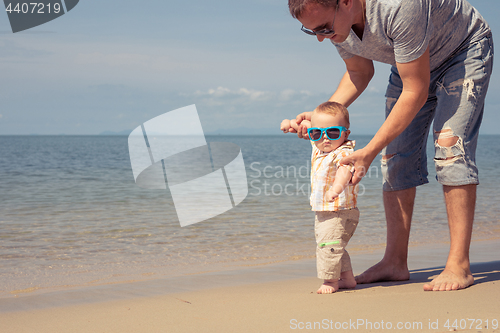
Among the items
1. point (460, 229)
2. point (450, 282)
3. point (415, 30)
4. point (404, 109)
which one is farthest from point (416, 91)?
point (450, 282)

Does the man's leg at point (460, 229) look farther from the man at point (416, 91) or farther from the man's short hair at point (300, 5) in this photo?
the man's short hair at point (300, 5)

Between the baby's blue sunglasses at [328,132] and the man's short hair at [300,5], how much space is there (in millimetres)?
549

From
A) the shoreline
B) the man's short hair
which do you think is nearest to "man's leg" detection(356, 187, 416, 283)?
the shoreline

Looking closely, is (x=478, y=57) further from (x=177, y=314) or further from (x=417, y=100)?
(x=177, y=314)

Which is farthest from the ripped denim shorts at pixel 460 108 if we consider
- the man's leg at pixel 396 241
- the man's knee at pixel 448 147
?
the man's leg at pixel 396 241

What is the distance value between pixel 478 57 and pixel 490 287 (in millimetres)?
1140

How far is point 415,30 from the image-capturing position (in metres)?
1.84

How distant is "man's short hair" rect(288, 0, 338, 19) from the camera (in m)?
1.81

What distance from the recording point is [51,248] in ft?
12.0

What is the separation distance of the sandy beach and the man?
9.7 inches

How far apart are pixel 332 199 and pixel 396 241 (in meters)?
0.73

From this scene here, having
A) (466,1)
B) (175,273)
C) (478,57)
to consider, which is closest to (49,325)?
(175,273)

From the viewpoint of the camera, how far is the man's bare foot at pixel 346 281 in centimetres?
223

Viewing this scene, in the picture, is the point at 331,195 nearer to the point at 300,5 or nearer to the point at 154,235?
the point at 300,5
